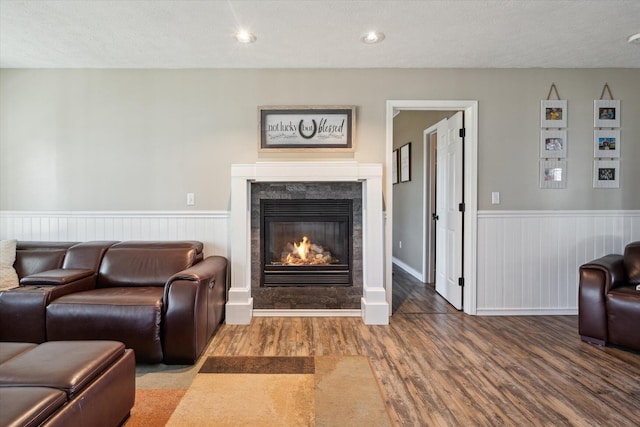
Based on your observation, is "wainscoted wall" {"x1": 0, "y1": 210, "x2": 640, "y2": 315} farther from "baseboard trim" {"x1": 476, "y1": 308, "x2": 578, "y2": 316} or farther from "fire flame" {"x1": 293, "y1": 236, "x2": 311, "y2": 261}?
"fire flame" {"x1": 293, "y1": 236, "x2": 311, "y2": 261}

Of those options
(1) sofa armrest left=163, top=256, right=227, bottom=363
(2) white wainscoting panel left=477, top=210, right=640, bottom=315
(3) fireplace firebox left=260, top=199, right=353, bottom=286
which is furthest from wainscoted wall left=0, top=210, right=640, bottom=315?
(1) sofa armrest left=163, top=256, right=227, bottom=363

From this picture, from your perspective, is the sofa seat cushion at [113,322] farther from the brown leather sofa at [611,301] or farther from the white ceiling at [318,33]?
the brown leather sofa at [611,301]

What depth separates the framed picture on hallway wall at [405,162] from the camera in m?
5.31

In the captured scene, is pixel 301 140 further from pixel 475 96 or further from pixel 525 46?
pixel 525 46

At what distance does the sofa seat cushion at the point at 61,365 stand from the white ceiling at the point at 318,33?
217cm

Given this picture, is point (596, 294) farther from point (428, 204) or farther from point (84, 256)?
point (84, 256)

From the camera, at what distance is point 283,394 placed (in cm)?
193

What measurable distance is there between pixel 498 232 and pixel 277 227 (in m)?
2.27

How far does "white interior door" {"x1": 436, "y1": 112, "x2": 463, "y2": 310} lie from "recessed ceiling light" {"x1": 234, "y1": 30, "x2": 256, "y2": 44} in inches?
87.2

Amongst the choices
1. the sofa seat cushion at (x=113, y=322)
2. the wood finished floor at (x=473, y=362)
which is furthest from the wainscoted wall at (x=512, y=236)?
the sofa seat cushion at (x=113, y=322)

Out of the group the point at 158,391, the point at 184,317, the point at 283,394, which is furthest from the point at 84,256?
the point at 283,394

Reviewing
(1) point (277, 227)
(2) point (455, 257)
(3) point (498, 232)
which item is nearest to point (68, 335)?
(1) point (277, 227)

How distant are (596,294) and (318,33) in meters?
3.01

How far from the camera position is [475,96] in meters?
3.35
